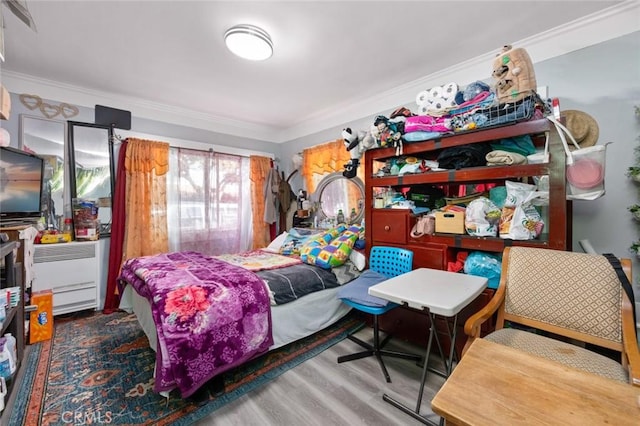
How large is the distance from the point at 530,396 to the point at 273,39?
2.56 m

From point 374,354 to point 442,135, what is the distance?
1835mm

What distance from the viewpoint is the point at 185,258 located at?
2705mm

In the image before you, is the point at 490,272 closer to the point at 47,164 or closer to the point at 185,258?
the point at 185,258

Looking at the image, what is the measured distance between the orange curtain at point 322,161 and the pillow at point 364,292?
1507 millimetres

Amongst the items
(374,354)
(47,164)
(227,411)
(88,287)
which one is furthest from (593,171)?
(47,164)

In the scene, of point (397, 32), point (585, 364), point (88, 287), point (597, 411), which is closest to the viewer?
point (597, 411)

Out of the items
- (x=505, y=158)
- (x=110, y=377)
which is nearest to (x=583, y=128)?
(x=505, y=158)

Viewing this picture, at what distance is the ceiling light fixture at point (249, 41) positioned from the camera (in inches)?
77.0

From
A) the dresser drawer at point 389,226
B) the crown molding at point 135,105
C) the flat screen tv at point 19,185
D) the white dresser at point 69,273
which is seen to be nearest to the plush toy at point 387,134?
the dresser drawer at point 389,226

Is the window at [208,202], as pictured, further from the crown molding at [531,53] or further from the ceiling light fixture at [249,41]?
the ceiling light fixture at [249,41]

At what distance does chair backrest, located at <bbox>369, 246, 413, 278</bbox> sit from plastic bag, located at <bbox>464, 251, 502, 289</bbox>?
45 cm

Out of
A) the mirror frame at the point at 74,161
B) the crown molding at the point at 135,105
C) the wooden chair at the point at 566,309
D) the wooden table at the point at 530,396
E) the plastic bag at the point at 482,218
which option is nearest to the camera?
the wooden table at the point at 530,396

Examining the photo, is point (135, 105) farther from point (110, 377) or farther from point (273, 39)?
point (110, 377)

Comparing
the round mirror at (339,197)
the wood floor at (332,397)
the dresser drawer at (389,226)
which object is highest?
the round mirror at (339,197)
